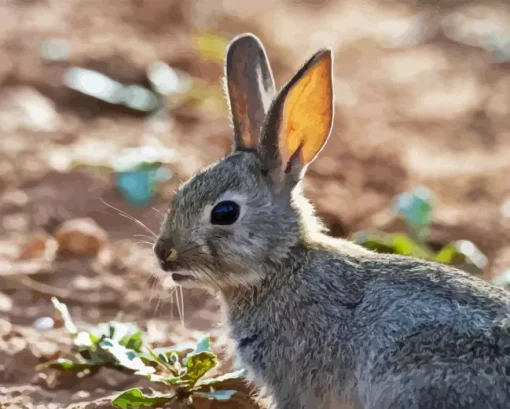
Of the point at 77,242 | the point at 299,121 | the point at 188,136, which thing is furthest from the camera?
the point at 188,136

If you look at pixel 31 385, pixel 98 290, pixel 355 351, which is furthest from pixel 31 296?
pixel 355 351

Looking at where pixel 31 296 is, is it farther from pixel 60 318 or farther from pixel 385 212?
pixel 385 212

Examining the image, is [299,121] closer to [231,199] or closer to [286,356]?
[231,199]

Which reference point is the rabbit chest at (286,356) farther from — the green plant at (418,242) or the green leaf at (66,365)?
the green plant at (418,242)

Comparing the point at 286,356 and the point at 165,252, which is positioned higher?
the point at 165,252

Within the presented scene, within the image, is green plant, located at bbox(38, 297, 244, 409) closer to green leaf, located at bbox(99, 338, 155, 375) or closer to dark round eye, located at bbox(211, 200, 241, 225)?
green leaf, located at bbox(99, 338, 155, 375)

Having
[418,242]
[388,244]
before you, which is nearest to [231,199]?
[388,244]

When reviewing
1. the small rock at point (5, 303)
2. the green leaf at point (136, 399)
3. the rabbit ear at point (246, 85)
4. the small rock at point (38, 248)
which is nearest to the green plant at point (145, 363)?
the green leaf at point (136, 399)
